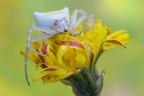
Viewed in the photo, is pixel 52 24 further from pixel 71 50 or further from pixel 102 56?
pixel 102 56

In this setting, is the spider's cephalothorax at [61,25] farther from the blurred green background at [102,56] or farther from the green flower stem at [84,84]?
the blurred green background at [102,56]

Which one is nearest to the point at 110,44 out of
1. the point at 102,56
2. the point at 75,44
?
the point at 75,44

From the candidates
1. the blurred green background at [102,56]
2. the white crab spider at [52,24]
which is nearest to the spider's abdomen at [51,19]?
the white crab spider at [52,24]

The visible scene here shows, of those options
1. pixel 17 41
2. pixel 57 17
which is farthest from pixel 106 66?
pixel 57 17

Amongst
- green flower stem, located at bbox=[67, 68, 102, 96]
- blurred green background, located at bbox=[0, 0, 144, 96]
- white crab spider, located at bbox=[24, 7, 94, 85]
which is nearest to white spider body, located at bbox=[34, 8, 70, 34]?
white crab spider, located at bbox=[24, 7, 94, 85]

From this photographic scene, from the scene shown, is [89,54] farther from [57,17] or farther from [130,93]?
[130,93]
